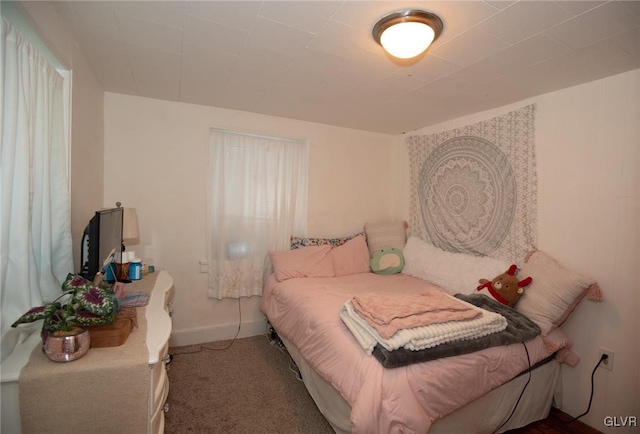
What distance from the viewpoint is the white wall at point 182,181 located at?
8.39ft

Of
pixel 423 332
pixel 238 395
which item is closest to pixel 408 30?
pixel 423 332

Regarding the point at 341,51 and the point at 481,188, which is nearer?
the point at 341,51

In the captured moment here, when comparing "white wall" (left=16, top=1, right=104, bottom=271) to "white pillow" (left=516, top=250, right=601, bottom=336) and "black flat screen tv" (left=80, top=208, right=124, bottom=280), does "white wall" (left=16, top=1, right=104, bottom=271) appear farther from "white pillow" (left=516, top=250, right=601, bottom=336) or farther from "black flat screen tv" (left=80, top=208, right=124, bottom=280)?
"white pillow" (left=516, top=250, right=601, bottom=336)

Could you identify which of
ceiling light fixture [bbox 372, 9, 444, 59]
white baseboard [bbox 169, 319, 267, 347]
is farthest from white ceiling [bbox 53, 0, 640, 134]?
white baseboard [bbox 169, 319, 267, 347]

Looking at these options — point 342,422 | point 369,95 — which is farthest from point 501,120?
point 342,422

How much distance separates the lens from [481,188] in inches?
103

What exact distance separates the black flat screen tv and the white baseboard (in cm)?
125

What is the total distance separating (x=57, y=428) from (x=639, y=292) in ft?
9.68

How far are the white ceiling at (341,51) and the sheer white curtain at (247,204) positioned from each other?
548mm

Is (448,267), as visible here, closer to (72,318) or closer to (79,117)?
(72,318)

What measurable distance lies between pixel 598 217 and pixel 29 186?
316 centimetres

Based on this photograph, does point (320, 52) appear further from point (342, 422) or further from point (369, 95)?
point (342, 422)

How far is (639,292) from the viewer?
1746 millimetres

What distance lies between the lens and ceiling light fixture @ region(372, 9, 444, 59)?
1347 millimetres
